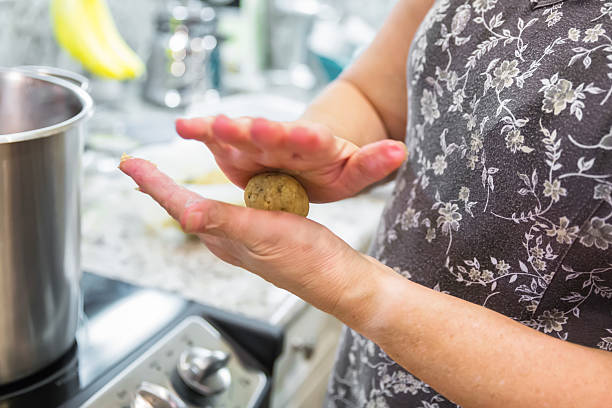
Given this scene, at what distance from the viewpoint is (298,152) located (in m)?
0.36

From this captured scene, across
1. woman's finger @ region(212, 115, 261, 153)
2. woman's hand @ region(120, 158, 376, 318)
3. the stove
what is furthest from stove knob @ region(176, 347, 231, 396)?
woman's finger @ region(212, 115, 261, 153)

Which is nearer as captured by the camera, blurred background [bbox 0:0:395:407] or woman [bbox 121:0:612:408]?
woman [bbox 121:0:612:408]

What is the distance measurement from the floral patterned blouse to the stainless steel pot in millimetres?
346

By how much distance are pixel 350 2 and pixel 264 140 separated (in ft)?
6.66

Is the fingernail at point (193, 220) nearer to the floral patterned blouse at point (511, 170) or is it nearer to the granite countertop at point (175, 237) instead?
the floral patterned blouse at point (511, 170)

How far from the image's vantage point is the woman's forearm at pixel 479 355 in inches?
17.5

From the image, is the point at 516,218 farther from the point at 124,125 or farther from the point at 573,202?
the point at 124,125

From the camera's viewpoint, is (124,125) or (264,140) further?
(124,125)

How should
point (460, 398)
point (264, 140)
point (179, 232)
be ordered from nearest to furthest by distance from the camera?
point (264, 140)
point (460, 398)
point (179, 232)

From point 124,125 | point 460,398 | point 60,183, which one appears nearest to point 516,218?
point 460,398

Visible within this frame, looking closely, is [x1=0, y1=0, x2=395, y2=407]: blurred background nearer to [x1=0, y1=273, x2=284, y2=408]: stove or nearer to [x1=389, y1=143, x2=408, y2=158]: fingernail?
[x1=0, y1=273, x2=284, y2=408]: stove

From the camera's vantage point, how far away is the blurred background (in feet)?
3.05

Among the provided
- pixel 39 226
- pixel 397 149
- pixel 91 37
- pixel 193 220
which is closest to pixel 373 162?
pixel 397 149

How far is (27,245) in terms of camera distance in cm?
53
